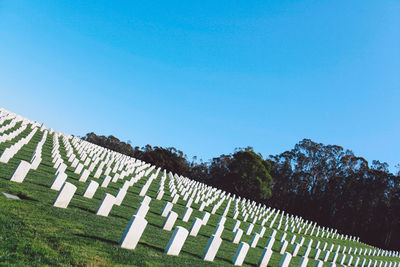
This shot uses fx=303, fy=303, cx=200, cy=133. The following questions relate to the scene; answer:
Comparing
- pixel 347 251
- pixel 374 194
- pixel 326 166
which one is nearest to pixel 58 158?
pixel 347 251

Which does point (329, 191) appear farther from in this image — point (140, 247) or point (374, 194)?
point (140, 247)

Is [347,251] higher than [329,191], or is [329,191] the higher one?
[329,191]

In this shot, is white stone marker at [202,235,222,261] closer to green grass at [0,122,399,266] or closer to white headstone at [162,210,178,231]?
green grass at [0,122,399,266]

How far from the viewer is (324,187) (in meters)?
55.3

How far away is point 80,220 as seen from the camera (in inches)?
253

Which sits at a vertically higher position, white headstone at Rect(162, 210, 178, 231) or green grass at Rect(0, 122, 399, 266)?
white headstone at Rect(162, 210, 178, 231)

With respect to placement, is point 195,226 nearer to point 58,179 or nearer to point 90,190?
point 90,190

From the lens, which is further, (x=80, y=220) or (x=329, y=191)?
(x=329, y=191)

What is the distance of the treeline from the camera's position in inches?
1827

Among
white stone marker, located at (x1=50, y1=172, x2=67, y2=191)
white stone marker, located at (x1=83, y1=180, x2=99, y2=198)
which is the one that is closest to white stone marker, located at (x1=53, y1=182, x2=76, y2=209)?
white stone marker, located at (x1=50, y1=172, x2=67, y2=191)

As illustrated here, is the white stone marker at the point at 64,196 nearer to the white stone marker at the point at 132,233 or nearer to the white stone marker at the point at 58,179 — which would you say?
the white stone marker at the point at 58,179

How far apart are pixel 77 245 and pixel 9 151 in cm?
925

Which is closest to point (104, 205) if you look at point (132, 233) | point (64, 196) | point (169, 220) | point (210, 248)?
point (64, 196)

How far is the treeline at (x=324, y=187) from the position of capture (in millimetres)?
46406
